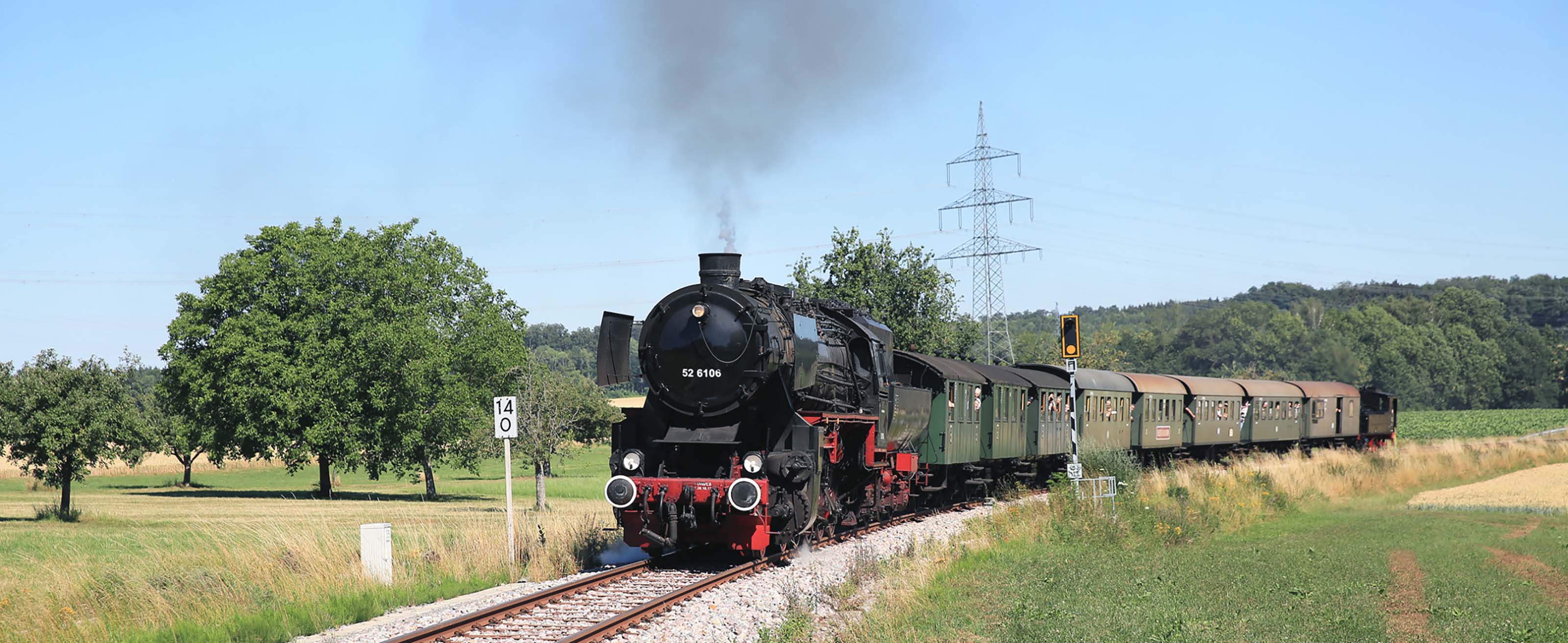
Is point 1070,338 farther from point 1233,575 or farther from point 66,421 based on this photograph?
point 66,421

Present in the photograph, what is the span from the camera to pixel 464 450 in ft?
148

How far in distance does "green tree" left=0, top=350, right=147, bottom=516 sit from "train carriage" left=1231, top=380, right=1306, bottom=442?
36.2 metres

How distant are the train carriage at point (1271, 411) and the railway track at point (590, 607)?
1202 inches

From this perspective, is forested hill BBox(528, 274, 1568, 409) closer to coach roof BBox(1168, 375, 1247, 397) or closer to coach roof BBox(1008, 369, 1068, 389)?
coach roof BBox(1168, 375, 1247, 397)

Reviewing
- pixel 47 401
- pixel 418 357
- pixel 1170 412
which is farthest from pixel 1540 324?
pixel 47 401

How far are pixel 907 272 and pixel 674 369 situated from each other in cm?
2582

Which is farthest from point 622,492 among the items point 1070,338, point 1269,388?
point 1269,388

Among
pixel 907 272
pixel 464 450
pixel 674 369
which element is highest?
pixel 907 272

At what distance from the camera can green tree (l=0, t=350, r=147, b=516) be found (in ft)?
108

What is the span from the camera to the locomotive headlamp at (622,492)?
1466 centimetres

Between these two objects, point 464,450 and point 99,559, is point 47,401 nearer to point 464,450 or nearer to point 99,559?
point 464,450

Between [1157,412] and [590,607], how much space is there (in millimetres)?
25928

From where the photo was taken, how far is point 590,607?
473 inches

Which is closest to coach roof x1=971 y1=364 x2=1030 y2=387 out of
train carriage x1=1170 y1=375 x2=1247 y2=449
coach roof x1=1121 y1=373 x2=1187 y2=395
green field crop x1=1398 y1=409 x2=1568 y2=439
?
coach roof x1=1121 y1=373 x2=1187 y2=395
